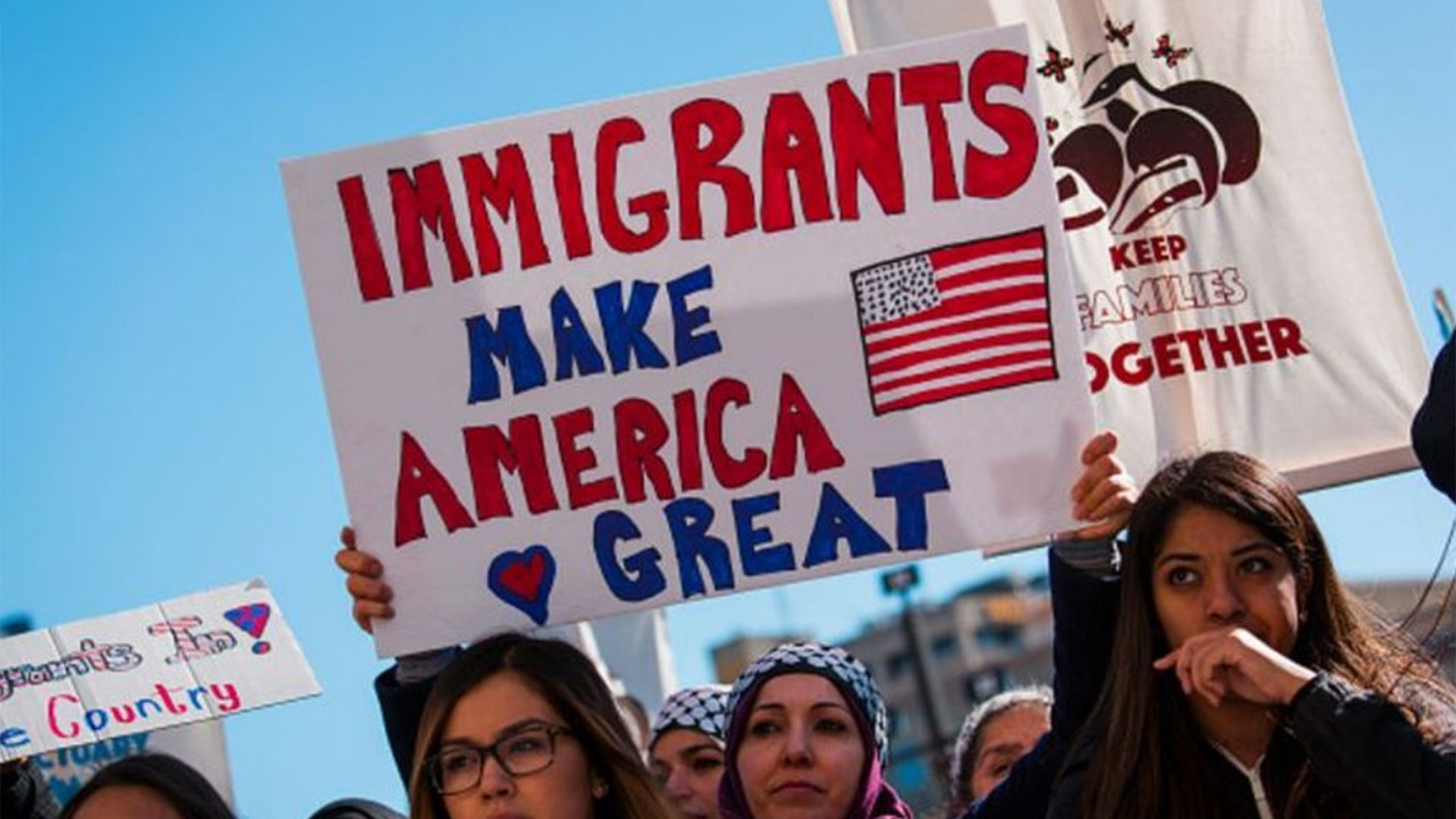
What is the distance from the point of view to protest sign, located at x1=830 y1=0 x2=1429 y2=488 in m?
5.21

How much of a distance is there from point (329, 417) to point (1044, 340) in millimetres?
1279

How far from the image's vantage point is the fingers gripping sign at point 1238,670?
3787 mm

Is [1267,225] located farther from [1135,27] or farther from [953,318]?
[953,318]

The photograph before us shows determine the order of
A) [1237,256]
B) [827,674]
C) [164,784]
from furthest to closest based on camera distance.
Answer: [1237,256] < [827,674] < [164,784]

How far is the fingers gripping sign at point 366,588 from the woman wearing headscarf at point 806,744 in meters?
0.80

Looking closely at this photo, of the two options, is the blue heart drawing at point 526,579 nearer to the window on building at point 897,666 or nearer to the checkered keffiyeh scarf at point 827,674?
the checkered keffiyeh scarf at point 827,674

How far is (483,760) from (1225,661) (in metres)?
1.23

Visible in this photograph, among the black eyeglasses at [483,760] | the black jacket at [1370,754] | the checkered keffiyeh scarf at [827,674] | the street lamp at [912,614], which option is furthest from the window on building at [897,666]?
the black jacket at [1370,754]

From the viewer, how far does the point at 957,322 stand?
14.7 ft

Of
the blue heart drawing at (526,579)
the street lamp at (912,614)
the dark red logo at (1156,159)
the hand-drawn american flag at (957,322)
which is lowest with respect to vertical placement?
the street lamp at (912,614)

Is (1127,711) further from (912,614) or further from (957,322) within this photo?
(912,614)

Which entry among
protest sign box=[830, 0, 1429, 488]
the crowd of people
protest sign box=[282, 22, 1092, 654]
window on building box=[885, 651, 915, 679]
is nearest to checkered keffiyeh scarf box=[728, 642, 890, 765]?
the crowd of people

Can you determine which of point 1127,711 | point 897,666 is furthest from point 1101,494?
point 897,666

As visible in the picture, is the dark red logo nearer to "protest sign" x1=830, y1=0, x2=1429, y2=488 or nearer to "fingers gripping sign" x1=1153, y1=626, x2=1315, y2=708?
"protest sign" x1=830, y1=0, x2=1429, y2=488
